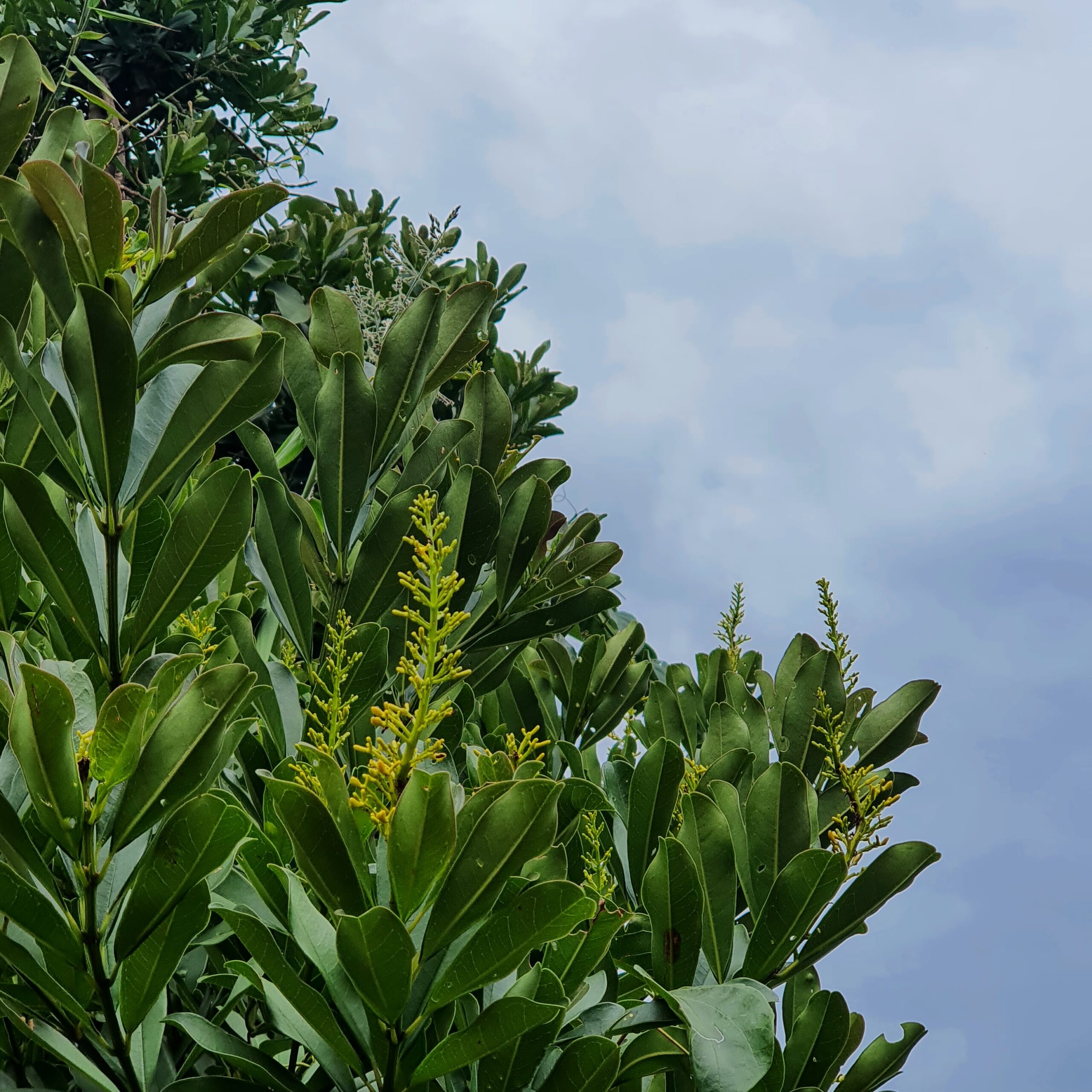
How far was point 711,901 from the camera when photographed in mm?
1256

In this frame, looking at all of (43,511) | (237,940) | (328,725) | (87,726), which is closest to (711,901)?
(328,725)

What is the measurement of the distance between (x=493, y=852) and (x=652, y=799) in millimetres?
505

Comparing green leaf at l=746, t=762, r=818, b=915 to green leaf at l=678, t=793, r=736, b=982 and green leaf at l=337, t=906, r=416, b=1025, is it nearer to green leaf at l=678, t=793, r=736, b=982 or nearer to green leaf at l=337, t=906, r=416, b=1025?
green leaf at l=678, t=793, r=736, b=982

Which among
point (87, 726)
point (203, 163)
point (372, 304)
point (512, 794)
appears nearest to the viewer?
point (512, 794)

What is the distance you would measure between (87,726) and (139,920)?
0.24 meters

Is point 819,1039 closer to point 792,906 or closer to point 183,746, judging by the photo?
point 792,906

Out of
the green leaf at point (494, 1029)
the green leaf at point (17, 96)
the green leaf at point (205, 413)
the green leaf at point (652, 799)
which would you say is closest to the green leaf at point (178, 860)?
the green leaf at point (494, 1029)

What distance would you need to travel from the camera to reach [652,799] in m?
1.36

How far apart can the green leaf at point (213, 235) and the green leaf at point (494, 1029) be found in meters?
0.99

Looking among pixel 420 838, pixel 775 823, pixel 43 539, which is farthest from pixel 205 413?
pixel 775 823

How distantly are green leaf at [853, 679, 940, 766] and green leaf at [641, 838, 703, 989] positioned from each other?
0.66 m

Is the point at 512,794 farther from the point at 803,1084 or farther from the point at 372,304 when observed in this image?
the point at 372,304

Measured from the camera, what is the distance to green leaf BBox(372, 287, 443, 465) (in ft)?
5.04

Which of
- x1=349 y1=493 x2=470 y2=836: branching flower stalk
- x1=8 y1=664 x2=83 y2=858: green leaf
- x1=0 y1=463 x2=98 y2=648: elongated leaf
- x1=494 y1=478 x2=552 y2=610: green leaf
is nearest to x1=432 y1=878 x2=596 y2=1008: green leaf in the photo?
x1=349 y1=493 x2=470 y2=836: branching flower stalk
